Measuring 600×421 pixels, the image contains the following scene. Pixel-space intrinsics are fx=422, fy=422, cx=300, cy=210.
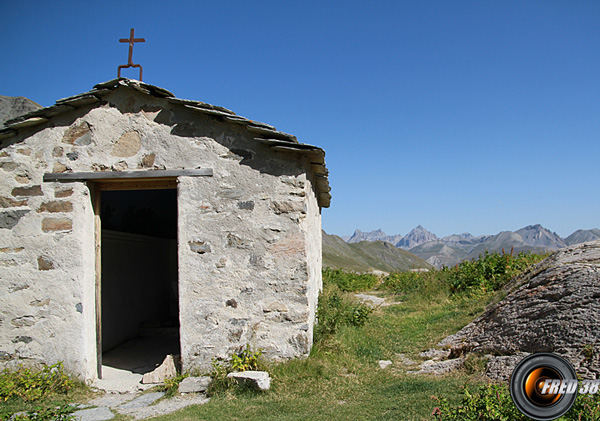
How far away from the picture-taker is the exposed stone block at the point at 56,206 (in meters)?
5.36

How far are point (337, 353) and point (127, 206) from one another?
6.07m

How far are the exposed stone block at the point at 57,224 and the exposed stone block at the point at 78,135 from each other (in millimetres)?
1009

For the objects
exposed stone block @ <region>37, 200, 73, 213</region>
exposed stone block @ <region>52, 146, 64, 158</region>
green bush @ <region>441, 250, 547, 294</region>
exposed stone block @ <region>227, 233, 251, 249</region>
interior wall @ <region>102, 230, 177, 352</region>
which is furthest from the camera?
green bush @ <region>441, 250, 547, 294</region>

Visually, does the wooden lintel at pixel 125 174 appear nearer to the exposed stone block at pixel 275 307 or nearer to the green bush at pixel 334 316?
the exposed stone block at pixel 275 307

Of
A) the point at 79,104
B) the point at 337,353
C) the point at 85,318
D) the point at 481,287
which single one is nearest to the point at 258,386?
the point at 337,353

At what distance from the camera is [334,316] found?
6.62 metres

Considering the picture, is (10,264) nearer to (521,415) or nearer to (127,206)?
(127,206)

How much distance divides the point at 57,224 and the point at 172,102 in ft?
6.98

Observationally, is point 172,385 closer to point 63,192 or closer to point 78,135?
point 63,192

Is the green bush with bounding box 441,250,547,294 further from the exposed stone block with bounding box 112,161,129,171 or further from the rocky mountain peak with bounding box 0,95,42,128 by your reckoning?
the rocky mountain peak with bounding box 0,95,42,128

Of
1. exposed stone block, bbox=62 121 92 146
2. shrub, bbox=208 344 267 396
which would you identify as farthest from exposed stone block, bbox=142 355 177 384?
exposed stone block, bbox=62 121 92 146

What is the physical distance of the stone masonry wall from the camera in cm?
517

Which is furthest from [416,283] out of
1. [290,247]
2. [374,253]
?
[374,253]

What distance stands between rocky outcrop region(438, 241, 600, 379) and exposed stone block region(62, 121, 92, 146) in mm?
5619
